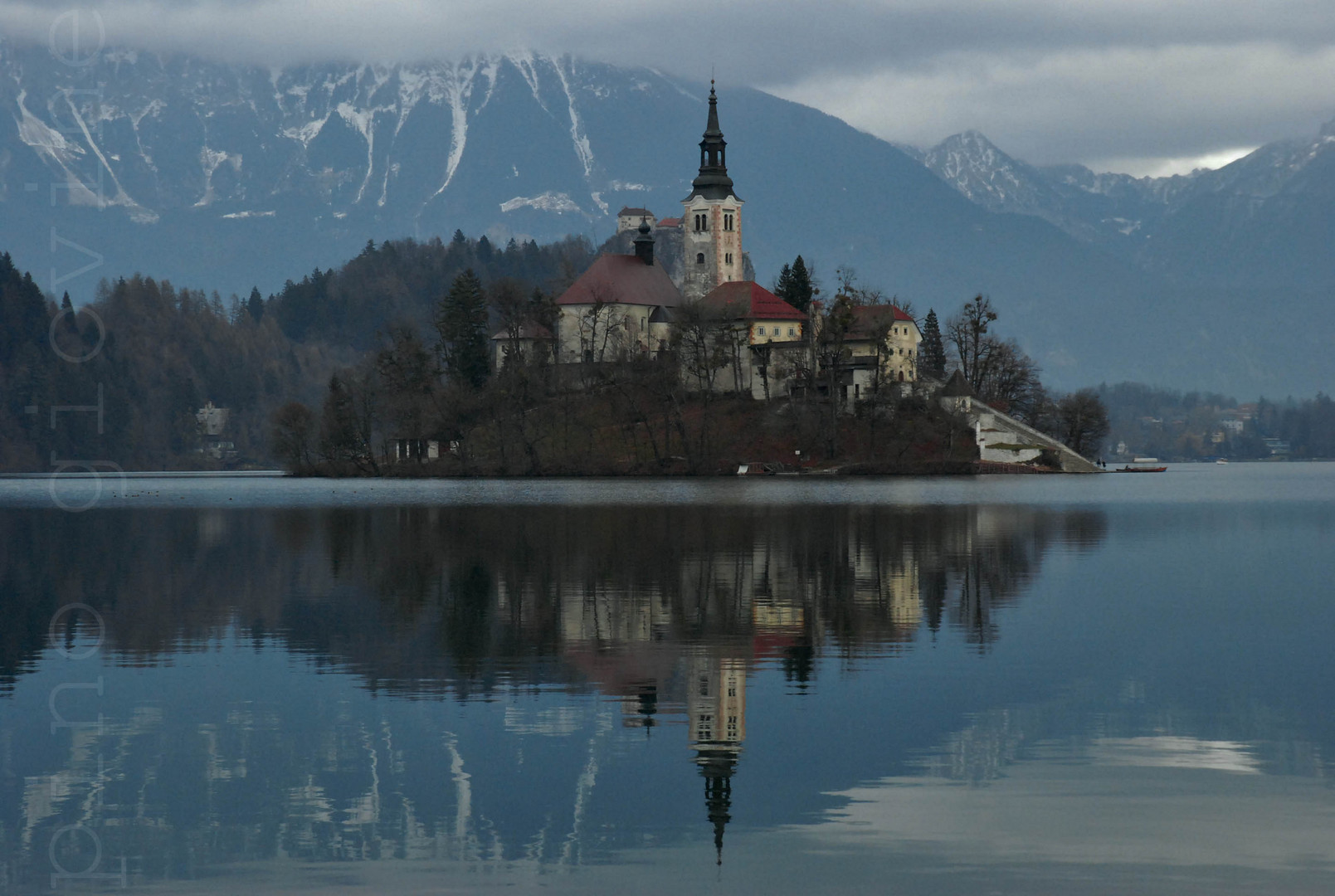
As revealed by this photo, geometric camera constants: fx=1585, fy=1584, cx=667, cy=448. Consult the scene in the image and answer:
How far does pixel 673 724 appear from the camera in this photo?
20672 millimetres

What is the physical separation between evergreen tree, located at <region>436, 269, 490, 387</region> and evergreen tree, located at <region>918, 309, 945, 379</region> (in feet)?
141

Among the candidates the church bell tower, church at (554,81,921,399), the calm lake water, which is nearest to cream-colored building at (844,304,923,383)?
church at (554,81,921,399)

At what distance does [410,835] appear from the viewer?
15812 millimetres

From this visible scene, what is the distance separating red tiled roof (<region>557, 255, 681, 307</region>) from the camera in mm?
160875

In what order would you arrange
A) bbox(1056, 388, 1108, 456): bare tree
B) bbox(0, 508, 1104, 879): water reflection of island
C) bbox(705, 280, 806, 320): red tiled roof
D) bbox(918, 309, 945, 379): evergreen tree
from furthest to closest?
1. bbox(918, 309, 945, 379): evergreen tree
2. bbox(705, 280, 806, 320): red tiled roof
3. bbox(1056, 388, 1108, 456): bare tree
4. bbox(0, 508, 1104, 879): water reflection of island

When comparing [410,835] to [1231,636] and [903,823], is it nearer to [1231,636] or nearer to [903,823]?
[903,823]

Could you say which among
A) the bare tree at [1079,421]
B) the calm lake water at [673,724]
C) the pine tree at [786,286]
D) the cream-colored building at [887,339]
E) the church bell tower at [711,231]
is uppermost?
the church bell tower at [711,231]

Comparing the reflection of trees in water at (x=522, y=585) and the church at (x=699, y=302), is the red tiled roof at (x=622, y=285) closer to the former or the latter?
the church at (x=699, y=302)

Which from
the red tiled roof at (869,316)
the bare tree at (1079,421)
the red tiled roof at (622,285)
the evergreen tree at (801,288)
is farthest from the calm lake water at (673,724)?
the red tiled roof at (622,285)

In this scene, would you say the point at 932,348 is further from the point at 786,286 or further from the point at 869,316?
the point at 869,316

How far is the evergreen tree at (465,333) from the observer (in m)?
152

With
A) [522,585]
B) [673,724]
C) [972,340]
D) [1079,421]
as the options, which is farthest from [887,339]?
[673,724]

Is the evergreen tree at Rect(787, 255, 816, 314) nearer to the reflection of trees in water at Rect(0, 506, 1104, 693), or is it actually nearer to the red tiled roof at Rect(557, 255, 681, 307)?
the red tiled roof at Rect(557, 255, 681, 307)

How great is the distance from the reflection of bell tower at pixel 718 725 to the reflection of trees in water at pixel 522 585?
51.9 inches
